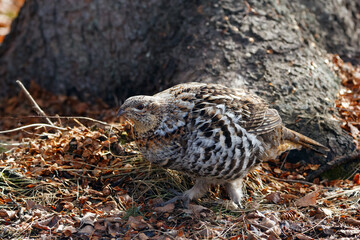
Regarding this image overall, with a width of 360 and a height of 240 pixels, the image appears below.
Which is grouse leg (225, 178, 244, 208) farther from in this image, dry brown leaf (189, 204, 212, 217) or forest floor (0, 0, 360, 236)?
dry brown leaf (189, 204, 212, 217)

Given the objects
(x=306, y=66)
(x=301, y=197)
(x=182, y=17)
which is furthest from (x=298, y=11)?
(x=301, y=197)

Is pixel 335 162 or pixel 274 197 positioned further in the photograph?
pixel 335 162

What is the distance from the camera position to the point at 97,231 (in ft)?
12.4

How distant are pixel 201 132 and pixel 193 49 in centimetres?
202

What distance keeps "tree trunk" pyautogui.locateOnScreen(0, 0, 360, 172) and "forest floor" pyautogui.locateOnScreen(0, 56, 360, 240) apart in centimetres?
75

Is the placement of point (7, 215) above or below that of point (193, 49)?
below

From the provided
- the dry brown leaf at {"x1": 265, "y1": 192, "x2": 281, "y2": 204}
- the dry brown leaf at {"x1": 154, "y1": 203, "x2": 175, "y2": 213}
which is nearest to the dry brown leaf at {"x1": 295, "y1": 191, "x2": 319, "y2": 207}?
the dry brown leaf at {"x1": 265, "y1": 192, "x2": 281, "y2": 204}

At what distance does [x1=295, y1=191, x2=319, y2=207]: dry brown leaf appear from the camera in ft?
14.0

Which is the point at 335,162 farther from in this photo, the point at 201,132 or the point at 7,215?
the point at 7,215

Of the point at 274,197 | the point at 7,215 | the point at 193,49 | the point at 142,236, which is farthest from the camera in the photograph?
the point at 193,49

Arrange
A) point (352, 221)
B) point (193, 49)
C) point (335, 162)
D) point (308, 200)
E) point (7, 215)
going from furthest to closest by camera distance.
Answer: point (193, 49), point (335, 162), point (308, 200), point (352, 221), point (7, 215)

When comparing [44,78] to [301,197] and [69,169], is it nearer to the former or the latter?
[69,169]

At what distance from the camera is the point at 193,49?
18.6ft

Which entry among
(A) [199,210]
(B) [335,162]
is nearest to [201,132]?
(A) [199,210]
